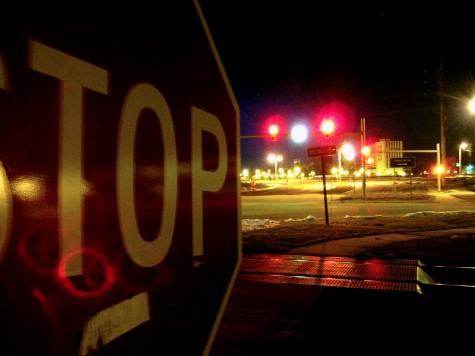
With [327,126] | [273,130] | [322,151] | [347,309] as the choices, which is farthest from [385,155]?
[347,309]

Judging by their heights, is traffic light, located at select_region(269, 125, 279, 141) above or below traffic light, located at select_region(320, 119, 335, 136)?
above

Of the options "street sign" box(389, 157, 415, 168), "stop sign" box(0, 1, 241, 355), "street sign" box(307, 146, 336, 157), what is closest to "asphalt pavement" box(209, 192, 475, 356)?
"stop sign" box(0, 1, 241, 355)

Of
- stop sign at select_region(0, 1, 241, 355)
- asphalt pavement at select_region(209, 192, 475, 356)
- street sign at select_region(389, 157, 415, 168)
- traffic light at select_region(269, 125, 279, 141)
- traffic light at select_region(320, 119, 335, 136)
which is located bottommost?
asphalt pavement at select_region(209, 192, 475, 356)

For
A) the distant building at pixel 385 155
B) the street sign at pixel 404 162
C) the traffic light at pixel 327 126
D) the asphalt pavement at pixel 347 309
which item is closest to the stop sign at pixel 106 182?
the asphalt pavement at pixel 347 309

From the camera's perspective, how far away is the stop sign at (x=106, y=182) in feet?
2.13

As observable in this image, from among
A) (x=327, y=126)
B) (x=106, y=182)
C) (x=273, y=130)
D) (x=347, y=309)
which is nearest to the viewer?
(x=106, y=182)

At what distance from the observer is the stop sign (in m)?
0.65

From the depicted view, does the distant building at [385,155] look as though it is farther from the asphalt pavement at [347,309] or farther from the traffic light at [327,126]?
the asphalt pavement at [347,309]

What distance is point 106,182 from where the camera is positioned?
2.66 feet

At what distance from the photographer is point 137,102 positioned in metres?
0.91

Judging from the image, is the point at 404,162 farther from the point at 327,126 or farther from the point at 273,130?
the point at 327,126

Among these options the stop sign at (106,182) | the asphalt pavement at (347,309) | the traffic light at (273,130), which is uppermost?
the traffic light at (273,130)

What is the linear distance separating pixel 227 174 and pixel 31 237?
749 millimetres

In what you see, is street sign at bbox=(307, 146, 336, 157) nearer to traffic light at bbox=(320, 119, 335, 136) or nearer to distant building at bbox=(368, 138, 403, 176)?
traffic light at bbox=(320, 119, 335, 136)
